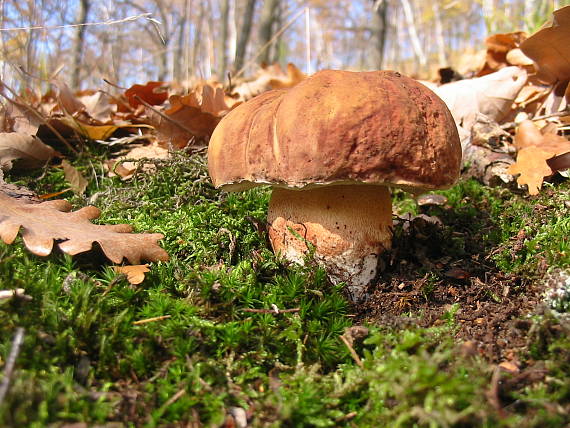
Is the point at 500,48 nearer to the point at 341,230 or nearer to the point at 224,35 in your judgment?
the point at 341,230

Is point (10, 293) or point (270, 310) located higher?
point (10, 293)

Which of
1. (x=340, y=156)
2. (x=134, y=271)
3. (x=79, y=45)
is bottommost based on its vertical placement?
(x=134, y=271)

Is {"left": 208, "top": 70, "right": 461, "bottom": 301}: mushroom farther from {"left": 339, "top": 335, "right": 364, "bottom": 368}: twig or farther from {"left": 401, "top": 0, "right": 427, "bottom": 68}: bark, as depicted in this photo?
{"left": 401, "top": 0, "right": 427, "bottom": 68}: bark

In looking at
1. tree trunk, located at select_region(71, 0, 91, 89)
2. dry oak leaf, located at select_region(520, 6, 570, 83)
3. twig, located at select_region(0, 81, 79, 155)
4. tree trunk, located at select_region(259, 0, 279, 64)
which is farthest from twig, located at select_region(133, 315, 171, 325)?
tree trunk, located at select_region(259, 0, 279, 64)

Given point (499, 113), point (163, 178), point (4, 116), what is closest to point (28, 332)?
point (163, 178)

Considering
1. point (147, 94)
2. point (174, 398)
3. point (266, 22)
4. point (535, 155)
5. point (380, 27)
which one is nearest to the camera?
point (174, 398)

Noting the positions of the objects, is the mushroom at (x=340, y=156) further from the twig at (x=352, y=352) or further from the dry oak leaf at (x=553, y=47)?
the dry oak leaf at (x=553, y=47)

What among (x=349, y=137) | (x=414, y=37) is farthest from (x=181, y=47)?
(x=349, y=137)
